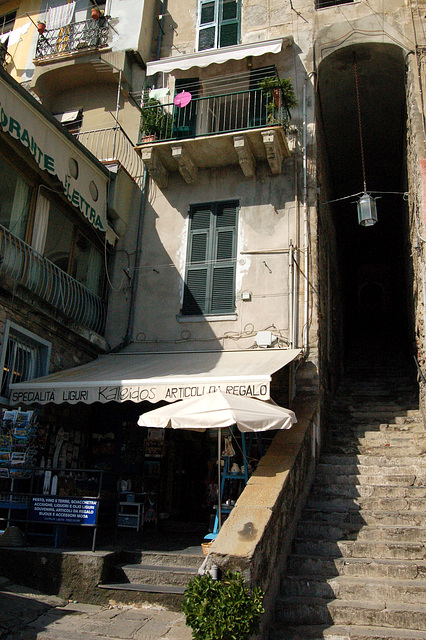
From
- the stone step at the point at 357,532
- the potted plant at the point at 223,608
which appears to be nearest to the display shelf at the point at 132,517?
the stone step at the point at 357,532

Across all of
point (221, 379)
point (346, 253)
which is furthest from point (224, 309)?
point (346, 253)

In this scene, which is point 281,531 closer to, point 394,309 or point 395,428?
point 395,428

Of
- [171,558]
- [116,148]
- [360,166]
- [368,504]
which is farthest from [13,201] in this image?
[360,166]

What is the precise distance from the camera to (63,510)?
23.3ft

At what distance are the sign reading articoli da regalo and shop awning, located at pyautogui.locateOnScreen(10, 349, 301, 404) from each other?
3.11m

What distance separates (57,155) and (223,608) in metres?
7.84

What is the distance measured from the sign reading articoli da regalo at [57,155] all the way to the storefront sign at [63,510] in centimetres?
528

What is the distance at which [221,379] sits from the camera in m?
8.02

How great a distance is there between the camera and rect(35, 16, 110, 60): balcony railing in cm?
1287

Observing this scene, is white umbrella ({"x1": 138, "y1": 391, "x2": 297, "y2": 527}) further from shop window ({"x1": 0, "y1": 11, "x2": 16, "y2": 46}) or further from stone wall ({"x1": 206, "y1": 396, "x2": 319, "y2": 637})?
shop window ({"x1": 0, "y1": 11, "x2": 16, "y2": 46})

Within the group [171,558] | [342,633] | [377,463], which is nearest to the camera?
[342,633]

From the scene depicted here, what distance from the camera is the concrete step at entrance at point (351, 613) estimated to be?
5391mm

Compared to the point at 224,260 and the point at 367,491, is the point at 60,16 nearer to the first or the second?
the point at 224,260

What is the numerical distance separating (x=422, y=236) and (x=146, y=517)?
677cm
